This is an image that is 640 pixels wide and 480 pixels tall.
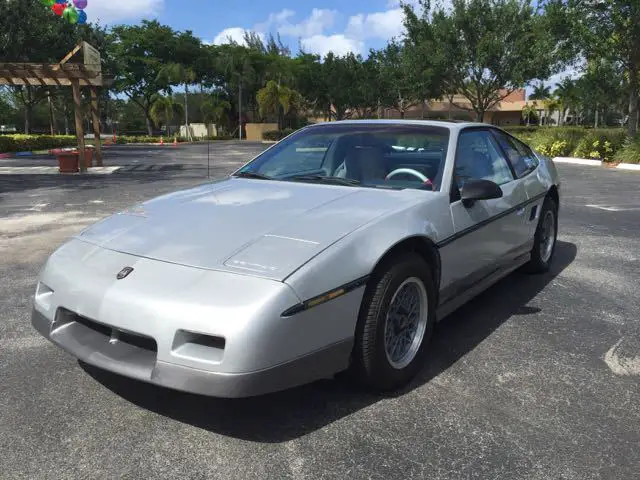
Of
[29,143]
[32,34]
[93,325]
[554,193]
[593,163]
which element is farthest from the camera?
[29,143]

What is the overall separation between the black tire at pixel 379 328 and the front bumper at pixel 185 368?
13 centimetres

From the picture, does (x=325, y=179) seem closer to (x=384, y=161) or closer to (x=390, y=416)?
(x=384, y=161)

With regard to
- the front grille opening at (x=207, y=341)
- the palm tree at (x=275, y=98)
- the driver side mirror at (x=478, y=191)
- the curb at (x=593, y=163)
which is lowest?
the curb at (x=593, y=163)

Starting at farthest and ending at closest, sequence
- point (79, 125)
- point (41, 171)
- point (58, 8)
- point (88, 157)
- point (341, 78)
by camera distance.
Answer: point (341, 78) → point (58, 8) → point (88, 157) → point (79, 125) → point (41, 171)

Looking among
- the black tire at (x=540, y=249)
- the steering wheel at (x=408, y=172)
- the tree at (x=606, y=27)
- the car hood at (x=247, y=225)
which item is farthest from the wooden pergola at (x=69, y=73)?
the tree at (x=606, y=27)

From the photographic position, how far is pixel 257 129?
182 ft

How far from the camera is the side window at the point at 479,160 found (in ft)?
12.4

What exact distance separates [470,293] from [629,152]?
18.1m

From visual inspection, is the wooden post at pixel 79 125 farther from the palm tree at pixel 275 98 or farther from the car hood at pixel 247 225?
the palm tree at pixel 275 98

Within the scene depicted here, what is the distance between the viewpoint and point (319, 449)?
2461 mm

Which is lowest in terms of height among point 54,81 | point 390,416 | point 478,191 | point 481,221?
point 390,416

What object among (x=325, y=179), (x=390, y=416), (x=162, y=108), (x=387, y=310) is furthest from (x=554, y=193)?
(x=162, y=108)

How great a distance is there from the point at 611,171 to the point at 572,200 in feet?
24.9

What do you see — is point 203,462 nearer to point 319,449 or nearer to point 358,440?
point 319,449
